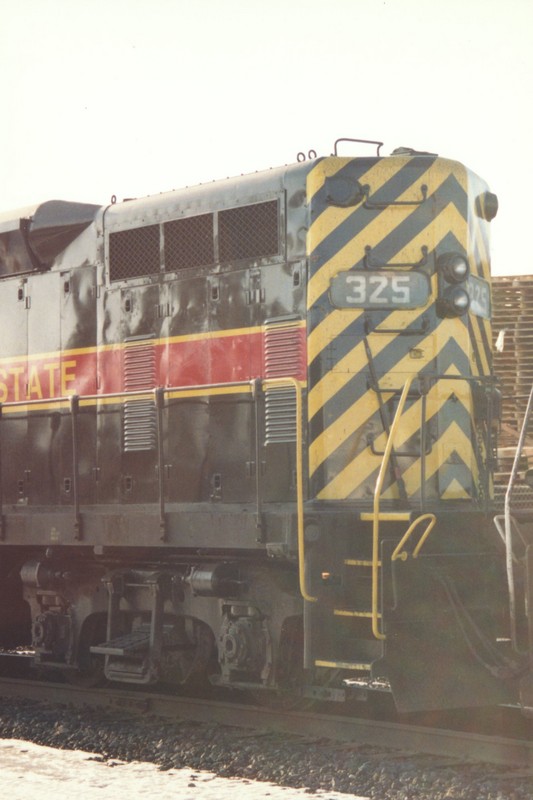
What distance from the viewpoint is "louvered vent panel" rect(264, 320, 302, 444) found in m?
7.66

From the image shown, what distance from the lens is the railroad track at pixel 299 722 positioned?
6.42 meters

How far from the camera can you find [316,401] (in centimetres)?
752

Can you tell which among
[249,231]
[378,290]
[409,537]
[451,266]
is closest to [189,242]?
[249,231]

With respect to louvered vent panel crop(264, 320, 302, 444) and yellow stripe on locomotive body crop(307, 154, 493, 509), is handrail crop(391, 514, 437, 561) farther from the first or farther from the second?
louvered vent panel crop(264, 320, 302, 444)

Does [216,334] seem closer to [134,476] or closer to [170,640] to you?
[134,476]

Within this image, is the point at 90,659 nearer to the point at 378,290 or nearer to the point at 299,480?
the point at 299,480

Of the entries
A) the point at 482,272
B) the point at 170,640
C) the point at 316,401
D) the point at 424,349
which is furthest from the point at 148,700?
the point at 482,272

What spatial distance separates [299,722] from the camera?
7.36m

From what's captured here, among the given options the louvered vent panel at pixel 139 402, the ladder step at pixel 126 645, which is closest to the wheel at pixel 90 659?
the ladder step at pixel 126 645

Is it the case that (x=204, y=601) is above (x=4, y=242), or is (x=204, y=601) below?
below

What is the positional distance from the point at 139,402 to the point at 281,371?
4.33ft

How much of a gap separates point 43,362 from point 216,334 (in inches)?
70.8

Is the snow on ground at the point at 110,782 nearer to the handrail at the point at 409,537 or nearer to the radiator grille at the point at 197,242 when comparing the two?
the handrail at the point at 409,537

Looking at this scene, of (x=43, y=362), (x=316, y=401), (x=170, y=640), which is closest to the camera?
(x=316, y=401)
